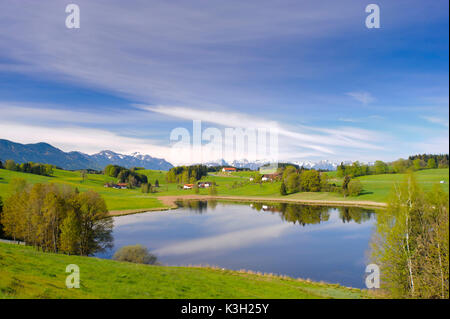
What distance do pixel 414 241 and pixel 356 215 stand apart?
64450 mm

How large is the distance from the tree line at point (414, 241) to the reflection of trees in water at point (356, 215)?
5346 centimetres

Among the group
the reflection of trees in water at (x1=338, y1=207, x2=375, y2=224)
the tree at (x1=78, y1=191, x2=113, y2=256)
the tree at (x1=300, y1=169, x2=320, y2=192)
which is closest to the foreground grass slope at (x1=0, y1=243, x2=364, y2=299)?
the tree at (x1=78, y1=191, x2=113, y2=256)

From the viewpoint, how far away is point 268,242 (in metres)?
49.4

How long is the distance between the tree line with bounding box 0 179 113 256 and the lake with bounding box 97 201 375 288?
239 inches

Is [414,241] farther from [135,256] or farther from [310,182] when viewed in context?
[310,182]

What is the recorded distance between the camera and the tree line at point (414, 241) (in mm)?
17672

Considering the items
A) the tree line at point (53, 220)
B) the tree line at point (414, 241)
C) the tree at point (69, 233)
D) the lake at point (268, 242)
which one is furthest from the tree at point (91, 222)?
the tree line at point (414, 241)

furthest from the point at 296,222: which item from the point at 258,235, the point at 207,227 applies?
the point at 207,227

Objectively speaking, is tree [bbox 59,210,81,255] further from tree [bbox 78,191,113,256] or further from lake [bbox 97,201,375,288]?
lake [bbox 97,201,375,288]

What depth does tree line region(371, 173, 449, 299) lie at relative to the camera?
1767 centimetres

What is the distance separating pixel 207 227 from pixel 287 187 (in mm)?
79747

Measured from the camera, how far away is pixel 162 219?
251 ft

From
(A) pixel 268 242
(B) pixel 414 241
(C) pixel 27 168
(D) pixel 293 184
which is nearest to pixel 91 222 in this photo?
(A) pixel 268 242
